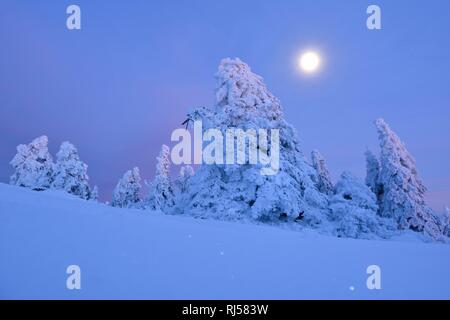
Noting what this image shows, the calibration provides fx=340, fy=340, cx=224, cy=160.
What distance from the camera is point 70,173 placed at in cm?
4025

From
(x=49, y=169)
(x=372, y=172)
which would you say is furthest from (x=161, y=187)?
(x=372, y=172)

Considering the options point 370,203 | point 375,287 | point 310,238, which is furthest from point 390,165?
point 375,287

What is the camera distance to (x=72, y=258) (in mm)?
4098

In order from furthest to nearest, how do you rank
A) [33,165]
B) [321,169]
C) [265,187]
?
1. [33,165]
2. [321,169]
3. [265,187]

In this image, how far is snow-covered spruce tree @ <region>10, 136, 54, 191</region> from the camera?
39.8m

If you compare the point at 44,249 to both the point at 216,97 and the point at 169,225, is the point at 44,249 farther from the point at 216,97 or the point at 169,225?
the point at 216,97

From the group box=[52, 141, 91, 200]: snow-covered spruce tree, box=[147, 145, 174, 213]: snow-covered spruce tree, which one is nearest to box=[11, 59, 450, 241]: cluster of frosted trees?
box=[147, 145, 174, 213]: snow-covered spruce tree

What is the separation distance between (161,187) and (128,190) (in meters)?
8.25

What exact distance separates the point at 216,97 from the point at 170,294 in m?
18.2

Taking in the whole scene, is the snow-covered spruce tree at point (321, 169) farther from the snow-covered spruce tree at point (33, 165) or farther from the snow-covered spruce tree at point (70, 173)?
the snow-covered spruce tree at point (33, 165)

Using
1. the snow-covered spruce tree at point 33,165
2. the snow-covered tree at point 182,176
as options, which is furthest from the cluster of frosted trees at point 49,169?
the snow-covered tree at point 182,176

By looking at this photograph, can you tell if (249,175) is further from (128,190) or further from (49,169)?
(128,190)

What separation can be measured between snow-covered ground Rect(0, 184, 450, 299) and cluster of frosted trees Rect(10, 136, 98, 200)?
37371 mm

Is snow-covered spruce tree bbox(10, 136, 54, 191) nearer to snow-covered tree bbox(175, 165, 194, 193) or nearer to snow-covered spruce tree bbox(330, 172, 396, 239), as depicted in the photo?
snow-covered tree bbox(175, 165, 194, 193)
